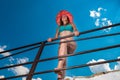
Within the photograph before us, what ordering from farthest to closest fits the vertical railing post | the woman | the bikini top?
the bikini top, the woman, the vertical railing post

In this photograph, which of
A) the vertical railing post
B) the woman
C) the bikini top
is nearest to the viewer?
the vertical railing post

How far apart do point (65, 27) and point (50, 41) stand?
1028 mm

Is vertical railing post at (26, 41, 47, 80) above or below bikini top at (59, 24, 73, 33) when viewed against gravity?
below

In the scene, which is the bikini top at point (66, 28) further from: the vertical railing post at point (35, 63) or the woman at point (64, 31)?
Answer: the vertical railing post at point (35, 63)

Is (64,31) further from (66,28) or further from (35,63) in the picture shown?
(35,63)

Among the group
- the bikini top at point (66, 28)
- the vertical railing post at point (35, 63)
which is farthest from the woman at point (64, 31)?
the vertical railing post at point (35, 63)

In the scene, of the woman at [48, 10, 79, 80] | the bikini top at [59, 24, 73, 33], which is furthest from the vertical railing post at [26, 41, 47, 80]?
the bikini top at [59, 24, 73, 33]

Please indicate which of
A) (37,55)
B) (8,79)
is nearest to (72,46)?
(37,55)

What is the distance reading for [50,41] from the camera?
11.6 ft

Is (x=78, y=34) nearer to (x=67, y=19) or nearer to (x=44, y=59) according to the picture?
(x=44, y=59)

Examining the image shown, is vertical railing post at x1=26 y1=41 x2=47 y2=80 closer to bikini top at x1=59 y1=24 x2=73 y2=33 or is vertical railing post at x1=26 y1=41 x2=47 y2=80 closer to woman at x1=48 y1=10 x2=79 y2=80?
woman at x1=48 y1=10 x2=79 y2=80

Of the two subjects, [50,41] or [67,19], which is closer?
[50,41]

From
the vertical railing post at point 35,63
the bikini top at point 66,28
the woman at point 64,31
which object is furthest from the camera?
the bikini top at point 66,28

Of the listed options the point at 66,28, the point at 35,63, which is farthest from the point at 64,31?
the point at 35,63
